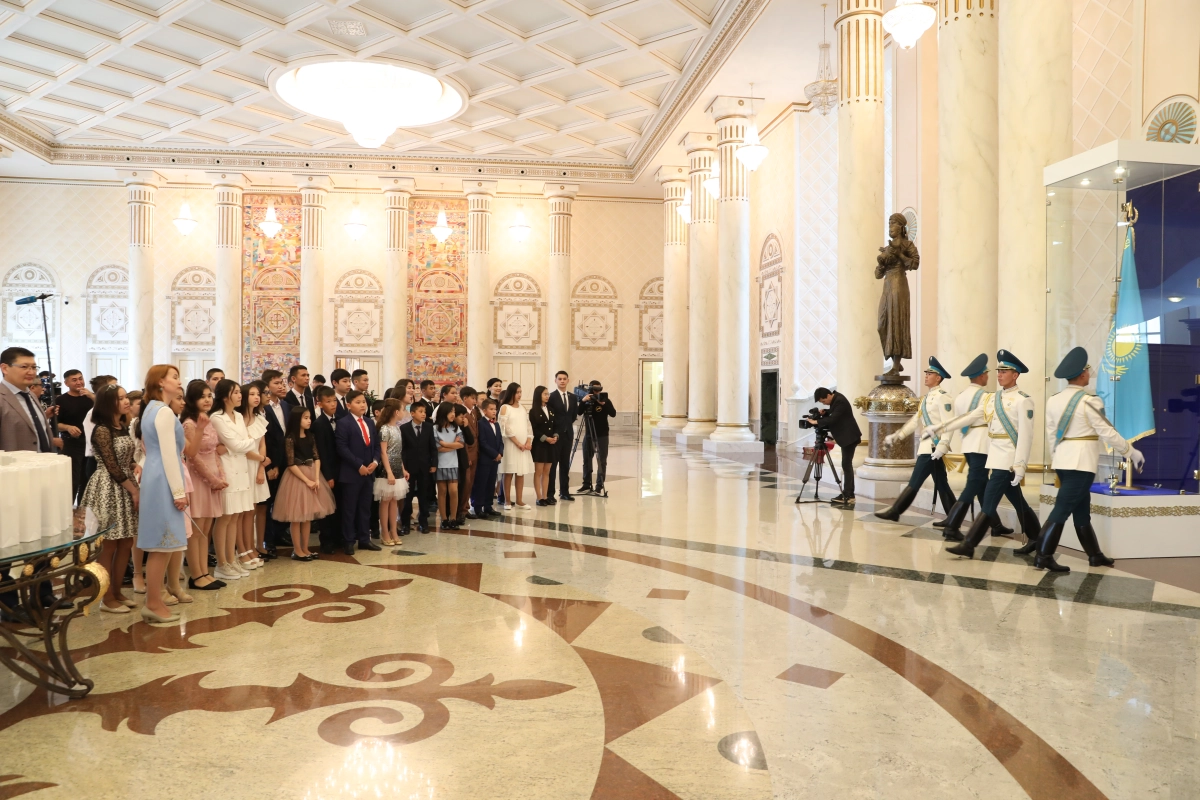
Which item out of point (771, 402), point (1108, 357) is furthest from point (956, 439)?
point (771, 402)

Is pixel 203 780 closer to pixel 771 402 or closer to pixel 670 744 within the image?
pixel 670 744

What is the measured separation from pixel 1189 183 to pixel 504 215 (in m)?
19.0

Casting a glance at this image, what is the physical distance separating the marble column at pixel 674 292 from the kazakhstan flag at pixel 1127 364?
13.8 metres

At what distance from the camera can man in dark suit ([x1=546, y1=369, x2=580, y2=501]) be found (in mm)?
8648

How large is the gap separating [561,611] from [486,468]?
11.4ft

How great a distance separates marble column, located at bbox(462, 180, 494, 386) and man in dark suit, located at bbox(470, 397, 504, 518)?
13.5 meters

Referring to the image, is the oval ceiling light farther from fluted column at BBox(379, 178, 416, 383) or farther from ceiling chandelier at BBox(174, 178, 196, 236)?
ceiling chandelier at BBox(174, 178, 196, 236)

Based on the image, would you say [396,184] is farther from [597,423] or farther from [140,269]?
[597,423]

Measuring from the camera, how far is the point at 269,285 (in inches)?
882

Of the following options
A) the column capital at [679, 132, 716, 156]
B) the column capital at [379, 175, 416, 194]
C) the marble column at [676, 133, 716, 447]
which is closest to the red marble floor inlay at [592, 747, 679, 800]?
the marble column at [676, 133, 716, 447]

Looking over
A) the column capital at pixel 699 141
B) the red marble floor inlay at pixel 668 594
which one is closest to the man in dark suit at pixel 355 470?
the red marble floor inlay at pixel 668 594

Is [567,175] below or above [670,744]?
above

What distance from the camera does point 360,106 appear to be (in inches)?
632

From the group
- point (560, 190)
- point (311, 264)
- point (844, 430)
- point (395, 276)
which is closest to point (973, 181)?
point (844, 430)
